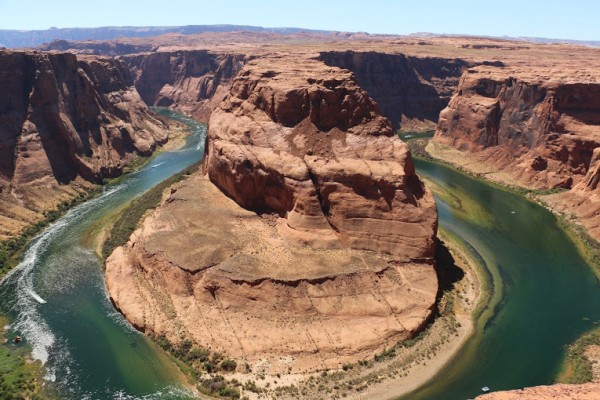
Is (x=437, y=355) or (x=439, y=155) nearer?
(x=437, y=355)

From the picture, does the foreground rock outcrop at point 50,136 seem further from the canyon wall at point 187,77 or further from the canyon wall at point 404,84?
the canyon wall at point 404,84

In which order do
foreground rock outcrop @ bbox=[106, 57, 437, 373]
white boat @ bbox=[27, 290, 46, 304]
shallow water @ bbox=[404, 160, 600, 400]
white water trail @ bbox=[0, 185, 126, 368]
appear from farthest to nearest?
white boat @ bbox=[27, 290, 46, 304] → foreground rock outcrop @ bbox=[106, 57, 437, 373] → white water trail @ bbox=[0, 185, 126, 368] → shallow water @ bbox=[404, 160, 600, 400]

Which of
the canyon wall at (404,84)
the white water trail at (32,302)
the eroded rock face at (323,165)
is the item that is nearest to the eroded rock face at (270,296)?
the eroded rock face at (323,165)

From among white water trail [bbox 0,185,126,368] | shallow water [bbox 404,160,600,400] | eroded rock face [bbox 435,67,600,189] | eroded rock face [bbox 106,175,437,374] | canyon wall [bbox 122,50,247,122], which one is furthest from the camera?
canyon wall [bbox 122,50,247,122]

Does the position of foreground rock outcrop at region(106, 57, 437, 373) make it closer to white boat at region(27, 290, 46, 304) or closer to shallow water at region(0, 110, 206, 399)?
→ shallow water at region(0, 110, 206, 399)

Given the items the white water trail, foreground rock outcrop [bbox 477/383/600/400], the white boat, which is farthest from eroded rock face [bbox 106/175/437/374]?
foreground rock outcrop [bbox 477/383/600/400]

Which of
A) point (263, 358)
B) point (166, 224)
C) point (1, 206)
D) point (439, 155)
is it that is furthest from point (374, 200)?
point (439, 155)

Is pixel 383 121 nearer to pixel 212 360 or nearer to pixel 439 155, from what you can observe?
pixel 212 360
